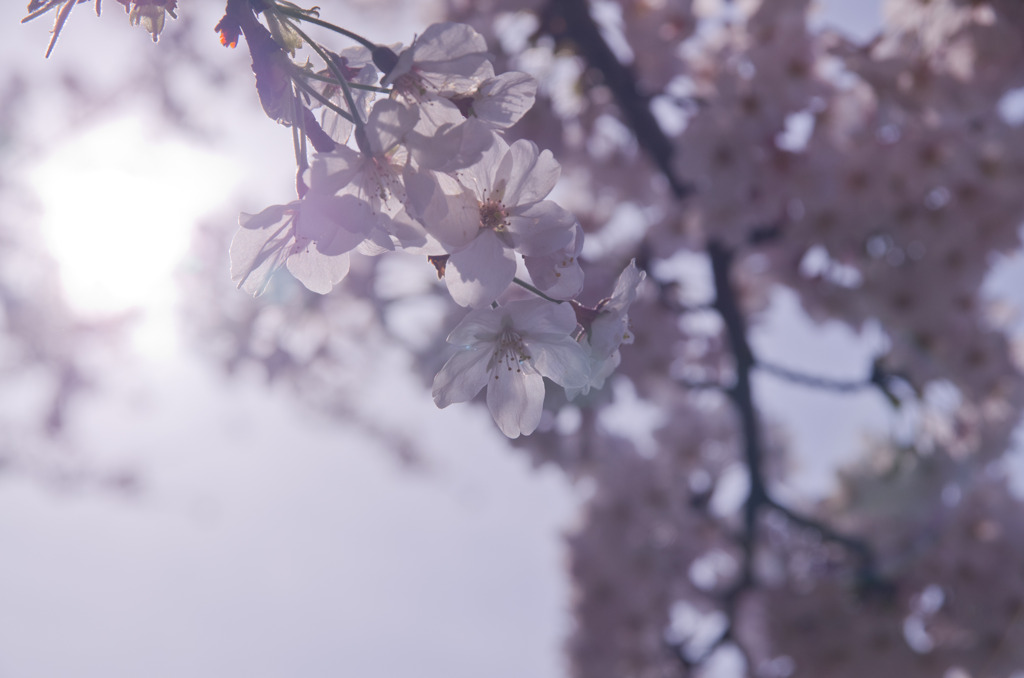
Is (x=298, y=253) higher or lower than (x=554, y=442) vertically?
higher

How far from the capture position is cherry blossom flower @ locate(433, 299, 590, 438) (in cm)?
78

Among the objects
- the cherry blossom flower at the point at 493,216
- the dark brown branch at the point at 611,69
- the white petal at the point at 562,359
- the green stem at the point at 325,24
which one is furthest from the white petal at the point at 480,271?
the dark brown branch at the point at 611,69

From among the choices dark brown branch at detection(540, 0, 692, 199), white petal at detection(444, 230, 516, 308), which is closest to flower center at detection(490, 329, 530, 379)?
white petal at detection(444, 230, 516, 308)

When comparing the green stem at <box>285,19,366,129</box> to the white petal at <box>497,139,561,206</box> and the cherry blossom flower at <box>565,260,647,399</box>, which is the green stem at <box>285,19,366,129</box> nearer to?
the white petal at <box>497,139,561,206</box>

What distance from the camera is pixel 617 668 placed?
421cm

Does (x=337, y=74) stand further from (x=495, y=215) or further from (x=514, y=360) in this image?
(x=514, y=360)

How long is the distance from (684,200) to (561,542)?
Answer: 2823 mm

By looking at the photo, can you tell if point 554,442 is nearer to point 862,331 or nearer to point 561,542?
point 862,331

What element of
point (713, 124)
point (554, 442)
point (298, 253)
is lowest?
point (554, 442)

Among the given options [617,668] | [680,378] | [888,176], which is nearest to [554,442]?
[680,378]

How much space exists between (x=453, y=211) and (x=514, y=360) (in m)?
0.24

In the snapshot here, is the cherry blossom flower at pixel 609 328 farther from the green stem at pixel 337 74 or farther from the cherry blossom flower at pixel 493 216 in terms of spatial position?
the green stem at pixel 337 74

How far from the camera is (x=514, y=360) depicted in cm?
87

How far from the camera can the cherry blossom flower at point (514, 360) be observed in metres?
0.78
